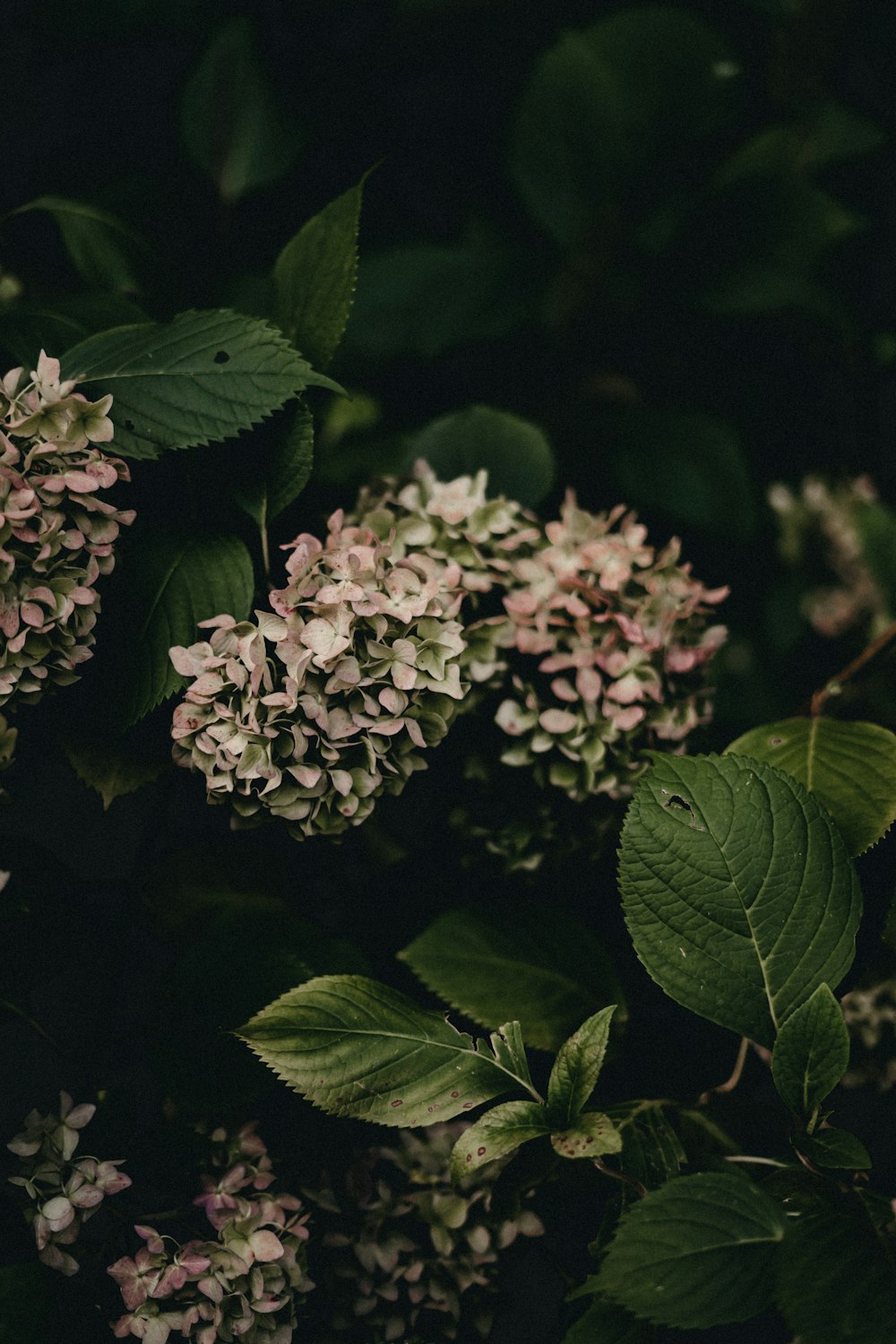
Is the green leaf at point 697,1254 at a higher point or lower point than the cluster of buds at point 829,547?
higher

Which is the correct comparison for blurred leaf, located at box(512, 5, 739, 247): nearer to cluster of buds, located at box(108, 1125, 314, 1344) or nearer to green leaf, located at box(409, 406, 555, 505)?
green leaf, located at box(409, 406, 555, 505)

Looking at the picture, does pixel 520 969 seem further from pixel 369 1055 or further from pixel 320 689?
pixel 320 689

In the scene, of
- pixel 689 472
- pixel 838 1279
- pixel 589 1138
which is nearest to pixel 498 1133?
pixel 589 1138

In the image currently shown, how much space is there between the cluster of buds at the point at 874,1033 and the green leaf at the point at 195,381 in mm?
823

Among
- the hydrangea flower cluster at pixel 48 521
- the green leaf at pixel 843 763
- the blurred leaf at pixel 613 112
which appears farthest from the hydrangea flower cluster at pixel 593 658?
the blurred leaf at pixel 613 112

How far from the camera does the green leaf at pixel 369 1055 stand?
67 centimetres

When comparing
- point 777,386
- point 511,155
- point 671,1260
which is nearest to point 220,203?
point 511,155

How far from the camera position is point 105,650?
750 mm

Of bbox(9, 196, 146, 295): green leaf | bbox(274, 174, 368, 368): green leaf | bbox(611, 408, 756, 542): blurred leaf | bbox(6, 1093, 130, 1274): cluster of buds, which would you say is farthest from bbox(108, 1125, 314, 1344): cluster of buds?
bbox(611, 408, 756, 542): blurred leaf

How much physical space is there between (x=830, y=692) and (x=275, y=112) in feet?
3.17

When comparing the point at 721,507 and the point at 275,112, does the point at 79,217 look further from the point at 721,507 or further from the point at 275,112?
the point at 721,507

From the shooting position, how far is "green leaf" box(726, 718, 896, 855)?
731 mm

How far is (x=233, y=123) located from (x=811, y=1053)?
1194mm

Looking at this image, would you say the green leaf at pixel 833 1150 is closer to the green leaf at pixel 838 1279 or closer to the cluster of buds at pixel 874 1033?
the green leaf at pixel 838 1279
